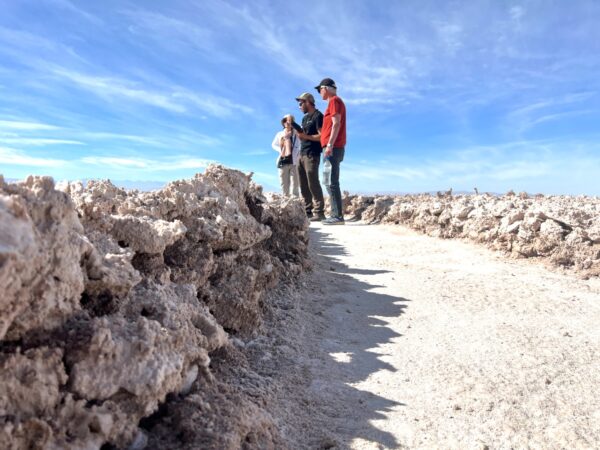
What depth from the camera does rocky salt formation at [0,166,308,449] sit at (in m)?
1.51

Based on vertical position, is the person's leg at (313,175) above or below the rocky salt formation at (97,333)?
above

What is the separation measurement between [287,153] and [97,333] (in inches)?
324

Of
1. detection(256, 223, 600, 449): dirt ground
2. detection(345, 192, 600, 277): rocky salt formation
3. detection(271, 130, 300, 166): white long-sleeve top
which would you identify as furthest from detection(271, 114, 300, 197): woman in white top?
detection(256, 223, 600, 449): dirt ground

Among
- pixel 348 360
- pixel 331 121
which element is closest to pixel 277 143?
pixel 331 121

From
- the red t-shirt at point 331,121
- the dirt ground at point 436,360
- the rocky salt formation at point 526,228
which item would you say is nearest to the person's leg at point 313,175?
the red t-shirt at point 331,121

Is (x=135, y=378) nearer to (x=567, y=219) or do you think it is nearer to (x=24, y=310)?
(x=24, y=310)

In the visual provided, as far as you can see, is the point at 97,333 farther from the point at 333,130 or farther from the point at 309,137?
the point at 309,137

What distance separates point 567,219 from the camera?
684 centimetres

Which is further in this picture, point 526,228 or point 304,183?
point 304,183

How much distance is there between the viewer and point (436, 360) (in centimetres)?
330

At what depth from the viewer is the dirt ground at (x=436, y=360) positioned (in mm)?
2461

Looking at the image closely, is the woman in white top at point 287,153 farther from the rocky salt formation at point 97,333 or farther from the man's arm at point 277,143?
the rocky salt formation at point 97,333

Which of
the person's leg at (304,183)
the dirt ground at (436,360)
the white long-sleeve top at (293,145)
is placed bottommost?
the dirt ground at (436,360)

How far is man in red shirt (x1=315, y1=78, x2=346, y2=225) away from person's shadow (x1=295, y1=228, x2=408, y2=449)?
127 inches
